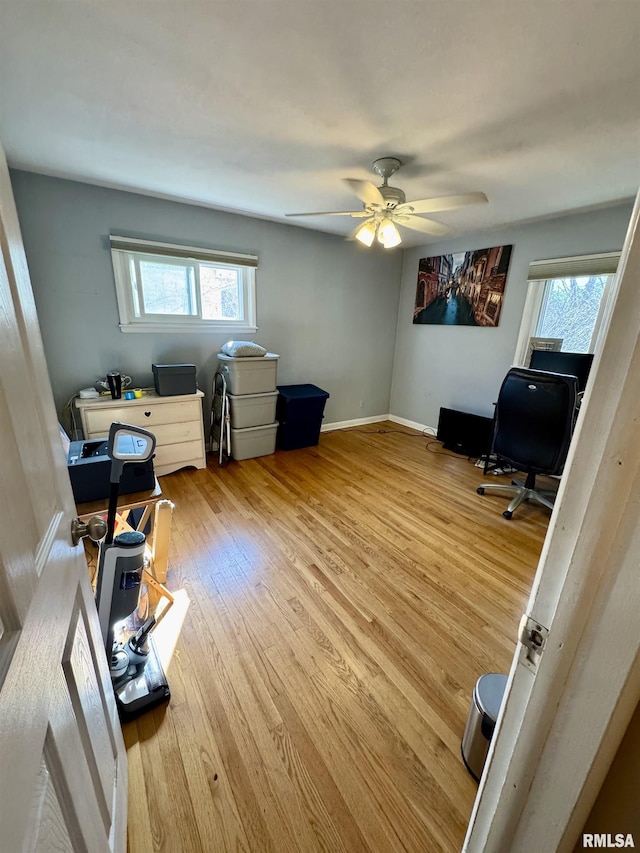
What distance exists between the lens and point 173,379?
110 inches

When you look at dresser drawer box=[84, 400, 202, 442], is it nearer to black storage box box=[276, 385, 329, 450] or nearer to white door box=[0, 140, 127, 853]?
black storage box box=[276, 385, 329, 450]

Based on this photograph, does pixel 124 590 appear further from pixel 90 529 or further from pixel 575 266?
pixel 575 266

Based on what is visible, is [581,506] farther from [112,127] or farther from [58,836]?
[112,127]

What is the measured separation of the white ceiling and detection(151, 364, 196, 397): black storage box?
4.48 feet

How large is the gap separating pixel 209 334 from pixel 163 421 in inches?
40.6

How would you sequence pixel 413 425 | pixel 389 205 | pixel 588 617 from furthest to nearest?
1. pixel 413 425
2. pixel 389 205
3. pixel 588 617

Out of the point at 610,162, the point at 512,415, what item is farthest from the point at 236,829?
the point at 610,162

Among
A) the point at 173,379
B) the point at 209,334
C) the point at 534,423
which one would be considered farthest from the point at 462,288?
the point at 173,379

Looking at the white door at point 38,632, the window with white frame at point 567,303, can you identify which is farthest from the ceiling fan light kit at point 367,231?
the white door at point 38,632

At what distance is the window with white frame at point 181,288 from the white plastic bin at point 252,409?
2.52 feet

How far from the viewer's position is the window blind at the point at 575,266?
2639 millimetres

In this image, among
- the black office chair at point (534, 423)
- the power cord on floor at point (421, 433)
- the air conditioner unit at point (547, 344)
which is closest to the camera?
the black office chair at point (534, 423)

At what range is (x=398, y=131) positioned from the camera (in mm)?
1702

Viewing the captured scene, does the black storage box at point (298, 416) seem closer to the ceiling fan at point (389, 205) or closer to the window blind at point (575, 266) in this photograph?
the ceiling fan at point (389, 205)
